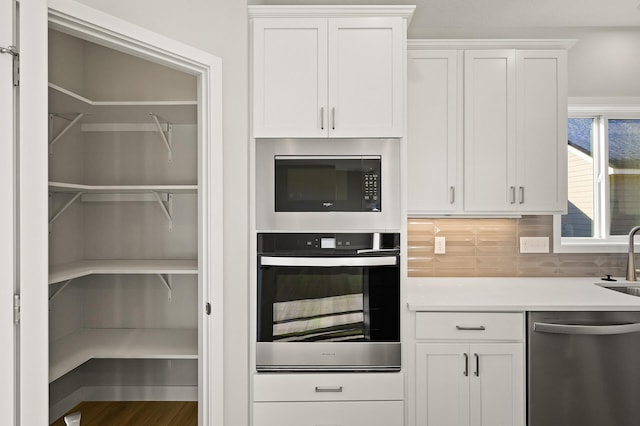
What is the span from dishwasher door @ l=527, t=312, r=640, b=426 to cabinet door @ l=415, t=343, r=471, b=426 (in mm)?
318

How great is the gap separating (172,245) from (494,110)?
214cm

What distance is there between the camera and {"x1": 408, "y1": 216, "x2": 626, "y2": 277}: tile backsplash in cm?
288

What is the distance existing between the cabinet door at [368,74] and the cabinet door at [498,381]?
1159 mm

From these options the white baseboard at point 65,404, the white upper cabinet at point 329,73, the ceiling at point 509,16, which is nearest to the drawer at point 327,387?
the white upper cabinet at point 329,73

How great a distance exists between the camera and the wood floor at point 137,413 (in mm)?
2658

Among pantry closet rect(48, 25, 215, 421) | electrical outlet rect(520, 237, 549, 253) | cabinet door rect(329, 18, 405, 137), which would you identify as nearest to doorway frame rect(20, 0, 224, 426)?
cabinet door rect(329, 18, 405, 137)

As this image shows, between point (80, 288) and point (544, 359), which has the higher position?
point (80, 288)

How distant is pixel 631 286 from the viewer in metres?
2.74

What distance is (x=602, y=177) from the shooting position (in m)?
2.97

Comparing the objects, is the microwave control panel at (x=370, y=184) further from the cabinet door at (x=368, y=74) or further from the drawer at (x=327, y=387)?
the drawer at (x=327, y=387)
